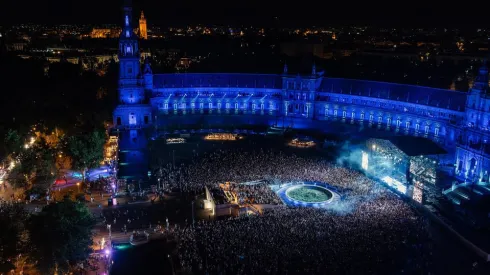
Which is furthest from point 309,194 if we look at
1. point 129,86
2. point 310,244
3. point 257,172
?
point 129,86

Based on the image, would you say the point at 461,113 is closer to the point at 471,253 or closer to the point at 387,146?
the point at 387,146

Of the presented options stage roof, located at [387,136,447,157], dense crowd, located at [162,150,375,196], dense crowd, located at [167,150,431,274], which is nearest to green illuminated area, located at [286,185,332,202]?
dense crowd, located at [162,150,375,196]

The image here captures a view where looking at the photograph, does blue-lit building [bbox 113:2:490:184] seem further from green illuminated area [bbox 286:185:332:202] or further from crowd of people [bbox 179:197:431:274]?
crowd of people [bbox 179:197:431:274]

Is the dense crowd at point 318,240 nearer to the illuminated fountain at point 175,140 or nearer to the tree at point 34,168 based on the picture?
the tree at point 34,168

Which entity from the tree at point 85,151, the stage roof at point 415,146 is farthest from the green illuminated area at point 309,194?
the tree at point 85,151

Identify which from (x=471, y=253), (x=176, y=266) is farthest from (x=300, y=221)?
(x=471, y=253)

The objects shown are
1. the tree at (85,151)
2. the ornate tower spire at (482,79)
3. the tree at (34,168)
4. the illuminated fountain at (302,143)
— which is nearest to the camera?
the tree at (34,168)
